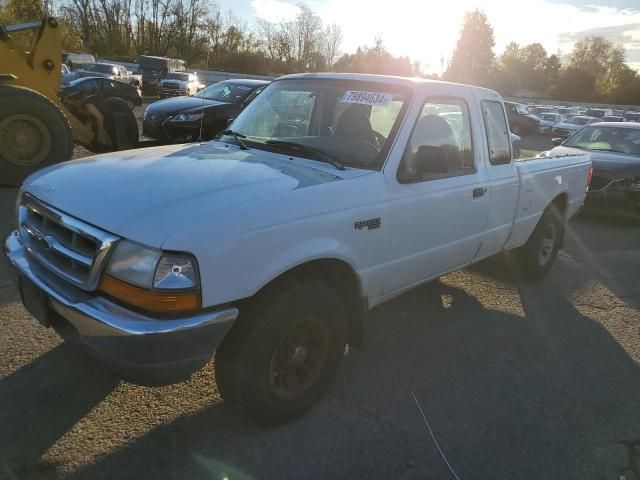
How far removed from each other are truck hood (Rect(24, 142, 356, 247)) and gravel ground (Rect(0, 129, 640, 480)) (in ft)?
3.75

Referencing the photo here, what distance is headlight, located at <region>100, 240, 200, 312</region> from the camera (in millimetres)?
2164

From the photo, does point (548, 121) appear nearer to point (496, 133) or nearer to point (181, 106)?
point (181, 106)

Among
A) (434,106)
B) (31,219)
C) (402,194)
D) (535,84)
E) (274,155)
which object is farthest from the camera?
(535,84)

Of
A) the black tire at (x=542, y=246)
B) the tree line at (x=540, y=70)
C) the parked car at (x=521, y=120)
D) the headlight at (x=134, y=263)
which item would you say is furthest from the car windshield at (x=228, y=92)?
the tree line at (x=540, y=70)

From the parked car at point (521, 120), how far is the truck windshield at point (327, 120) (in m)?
27.5

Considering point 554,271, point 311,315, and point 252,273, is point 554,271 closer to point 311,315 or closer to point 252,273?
point 311,315

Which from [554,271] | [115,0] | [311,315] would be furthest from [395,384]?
[115,0]

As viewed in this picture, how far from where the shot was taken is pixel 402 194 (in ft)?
10.3

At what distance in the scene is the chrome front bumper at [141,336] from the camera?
84.2 inches

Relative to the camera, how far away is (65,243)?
249 centimetres

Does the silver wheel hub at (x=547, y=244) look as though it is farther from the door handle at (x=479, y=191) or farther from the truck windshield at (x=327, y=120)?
the truck windshield at (x=327, y=120)

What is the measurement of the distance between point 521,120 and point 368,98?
1112 inches

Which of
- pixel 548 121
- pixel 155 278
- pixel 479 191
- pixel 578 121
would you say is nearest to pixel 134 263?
pixel 155 278

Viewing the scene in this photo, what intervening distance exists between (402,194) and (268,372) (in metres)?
1.35
